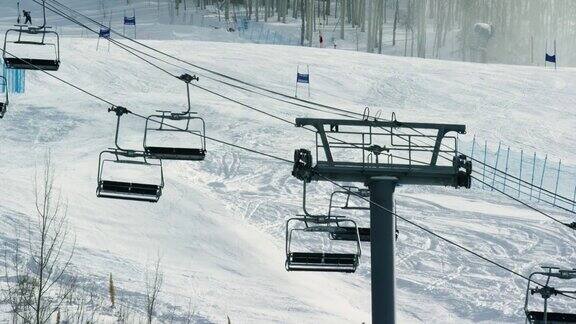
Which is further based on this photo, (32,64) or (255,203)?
(255,203)

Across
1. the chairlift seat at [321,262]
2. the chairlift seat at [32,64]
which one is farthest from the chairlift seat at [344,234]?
the chairlift seat at [32,64]

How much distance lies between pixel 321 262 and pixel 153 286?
1210 cm

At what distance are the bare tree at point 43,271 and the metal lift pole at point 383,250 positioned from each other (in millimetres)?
9176

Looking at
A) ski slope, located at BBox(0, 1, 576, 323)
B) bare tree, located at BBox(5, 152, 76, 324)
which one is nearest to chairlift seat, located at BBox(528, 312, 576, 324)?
bare tree, located at BBox(5, 152, 76, 324)

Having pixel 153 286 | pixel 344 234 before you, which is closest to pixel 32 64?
pixel 344 234

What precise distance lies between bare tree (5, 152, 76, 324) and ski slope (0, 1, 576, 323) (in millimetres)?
529

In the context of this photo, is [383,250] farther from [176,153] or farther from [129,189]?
[129,189]

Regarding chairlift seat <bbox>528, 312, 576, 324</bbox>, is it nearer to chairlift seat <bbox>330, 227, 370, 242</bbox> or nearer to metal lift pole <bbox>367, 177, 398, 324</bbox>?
metal lift pole <bbox>367, 177, 398, 324</bbox>

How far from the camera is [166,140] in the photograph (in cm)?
4003

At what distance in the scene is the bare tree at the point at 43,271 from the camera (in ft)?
81.8

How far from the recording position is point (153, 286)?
2706 centimetres

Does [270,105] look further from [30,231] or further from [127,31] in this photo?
[127,31]

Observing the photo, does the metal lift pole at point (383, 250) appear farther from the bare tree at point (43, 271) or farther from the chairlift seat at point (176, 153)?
the bare tree at point (43, 271)

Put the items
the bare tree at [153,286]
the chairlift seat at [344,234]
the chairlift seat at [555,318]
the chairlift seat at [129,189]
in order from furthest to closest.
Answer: the bare tree at [153,286]
the chairlift seat at [129,189]
the chairlift seat at [344,234]
the chairlift seat at [555,318]
